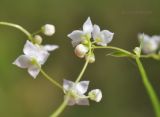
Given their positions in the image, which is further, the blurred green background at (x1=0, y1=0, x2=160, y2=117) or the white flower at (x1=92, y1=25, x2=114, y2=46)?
the blurred green background at (x1=0, y1=0, x2=160, y2=117)

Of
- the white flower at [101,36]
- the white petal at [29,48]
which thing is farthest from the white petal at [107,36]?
the white petal at [29,48]

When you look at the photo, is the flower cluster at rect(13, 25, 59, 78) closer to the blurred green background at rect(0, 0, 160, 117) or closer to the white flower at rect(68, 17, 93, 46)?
the white flower at rect(68, 17, 93, 46)

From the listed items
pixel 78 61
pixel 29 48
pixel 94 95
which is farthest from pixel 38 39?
pixel 78 61

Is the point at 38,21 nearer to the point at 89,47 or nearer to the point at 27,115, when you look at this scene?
the point at 27,115

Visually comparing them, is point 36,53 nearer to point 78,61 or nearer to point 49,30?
point 49,30

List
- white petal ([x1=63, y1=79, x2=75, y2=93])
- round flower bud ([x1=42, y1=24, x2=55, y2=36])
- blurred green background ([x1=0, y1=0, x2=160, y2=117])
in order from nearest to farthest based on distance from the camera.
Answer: white petal ([x1=63, y1=79, x2=75, y2=93]), round flower bud ([x1=42, y1=24, x2=55, y2=36]), blurred green background ([x1=0, y1=0, x2=160, y2=117])

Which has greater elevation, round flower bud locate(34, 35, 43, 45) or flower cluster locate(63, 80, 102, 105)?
round flower bud locate(34, 35, 43, 45)

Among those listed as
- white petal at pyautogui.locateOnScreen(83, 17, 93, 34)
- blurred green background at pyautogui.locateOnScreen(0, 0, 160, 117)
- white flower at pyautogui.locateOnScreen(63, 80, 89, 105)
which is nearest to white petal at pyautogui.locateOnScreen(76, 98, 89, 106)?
white flower at pyautogui.locateOnScreen(63, 80, 89, 105)

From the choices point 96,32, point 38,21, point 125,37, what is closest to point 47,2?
point 38,21
